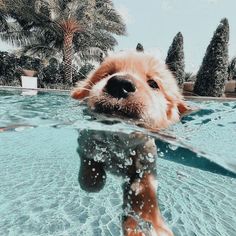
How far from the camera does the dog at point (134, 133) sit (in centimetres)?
321

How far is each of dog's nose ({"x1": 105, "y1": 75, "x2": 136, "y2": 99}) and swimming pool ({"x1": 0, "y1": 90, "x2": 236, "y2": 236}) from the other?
0.40 m

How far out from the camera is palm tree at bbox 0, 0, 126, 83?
21734mm

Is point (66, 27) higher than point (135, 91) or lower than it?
higher

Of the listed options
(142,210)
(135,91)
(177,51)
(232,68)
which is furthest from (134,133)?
(232,68)

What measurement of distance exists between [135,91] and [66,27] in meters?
20.7

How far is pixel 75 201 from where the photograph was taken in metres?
4.89

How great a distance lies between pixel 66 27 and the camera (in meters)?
23.0

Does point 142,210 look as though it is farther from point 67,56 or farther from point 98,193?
point 67,56

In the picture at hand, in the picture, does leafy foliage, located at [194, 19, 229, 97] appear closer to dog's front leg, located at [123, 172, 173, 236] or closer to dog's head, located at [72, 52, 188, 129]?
dog's head, located at [72, 52, 188, 129]

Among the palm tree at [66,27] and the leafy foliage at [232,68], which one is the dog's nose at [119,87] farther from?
the leafy foliage at [232,68]

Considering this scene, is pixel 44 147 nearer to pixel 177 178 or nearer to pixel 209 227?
pixel 177 178

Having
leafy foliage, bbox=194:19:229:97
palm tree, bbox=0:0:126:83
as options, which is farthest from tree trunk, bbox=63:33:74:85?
leafy foliage, bbox=194:19:229:97

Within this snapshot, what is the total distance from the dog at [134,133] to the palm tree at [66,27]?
18.3m

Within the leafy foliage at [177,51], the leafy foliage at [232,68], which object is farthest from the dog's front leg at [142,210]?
the leafy foliage at [232,68]
